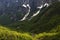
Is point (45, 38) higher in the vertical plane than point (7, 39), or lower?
higher

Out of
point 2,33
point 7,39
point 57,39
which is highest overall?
point 57,39

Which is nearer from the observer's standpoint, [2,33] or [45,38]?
[2,33]

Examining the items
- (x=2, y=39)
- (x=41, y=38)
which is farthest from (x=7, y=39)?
(x=41, y=38)

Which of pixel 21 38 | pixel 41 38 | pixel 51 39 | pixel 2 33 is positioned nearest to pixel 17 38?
pixel 21 38

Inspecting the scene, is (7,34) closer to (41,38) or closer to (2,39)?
(2,39)

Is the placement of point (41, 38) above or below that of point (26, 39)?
above

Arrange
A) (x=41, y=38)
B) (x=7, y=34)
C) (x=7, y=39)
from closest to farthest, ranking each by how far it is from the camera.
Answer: (x=7, y=39)
(x=7, y=34)
(x=41, y=38)

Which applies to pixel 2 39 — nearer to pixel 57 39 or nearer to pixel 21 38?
pixel 21 38

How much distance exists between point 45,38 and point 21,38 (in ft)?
47.9

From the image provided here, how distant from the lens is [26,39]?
2363 inches

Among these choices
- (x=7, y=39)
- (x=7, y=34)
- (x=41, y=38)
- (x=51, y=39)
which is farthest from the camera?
(x=51, y=39)

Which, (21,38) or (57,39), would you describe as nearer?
(21,38)

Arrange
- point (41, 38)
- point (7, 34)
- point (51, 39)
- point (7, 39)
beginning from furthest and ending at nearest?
point (51, 39)
point (41, 38)
point (7, 34)
point (7, 39)

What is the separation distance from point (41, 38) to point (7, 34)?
14988mm
